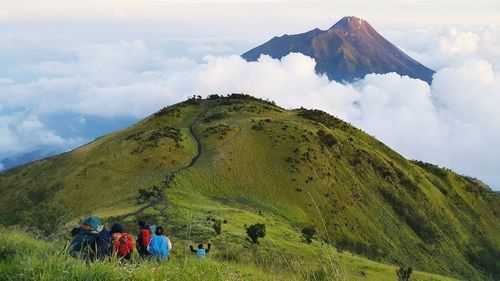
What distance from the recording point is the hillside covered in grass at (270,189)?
51.8 meters

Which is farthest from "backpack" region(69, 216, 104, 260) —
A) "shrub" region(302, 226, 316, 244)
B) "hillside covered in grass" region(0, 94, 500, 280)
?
"hillside covered in grass" region(0, 94, 500, 280)

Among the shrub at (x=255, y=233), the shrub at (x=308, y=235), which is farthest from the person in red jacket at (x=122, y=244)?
the shrub at (x=255, y=233)

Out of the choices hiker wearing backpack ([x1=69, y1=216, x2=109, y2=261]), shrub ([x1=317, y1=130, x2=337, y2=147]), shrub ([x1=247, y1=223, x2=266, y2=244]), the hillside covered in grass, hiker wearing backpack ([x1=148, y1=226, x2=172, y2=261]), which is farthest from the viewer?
shrub ([x1=317, y1=130, x2=337, y2=147])

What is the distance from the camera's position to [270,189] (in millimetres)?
64500

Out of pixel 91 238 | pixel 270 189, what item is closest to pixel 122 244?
pixel 91 238

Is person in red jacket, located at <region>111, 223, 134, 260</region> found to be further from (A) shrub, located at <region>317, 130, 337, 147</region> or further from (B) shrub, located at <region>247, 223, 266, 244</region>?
(A) shrub, located at <region>317, 130, 337, 147</region>

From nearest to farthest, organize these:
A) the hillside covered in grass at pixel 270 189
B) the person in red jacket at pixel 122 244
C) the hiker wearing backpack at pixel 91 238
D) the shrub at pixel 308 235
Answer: the hiker wearing backpack at pixel 91 238, the person in red jacket at pixel 122 244, the shrub at pixel 308 235, the hillside covered in grass at pixel 270 189

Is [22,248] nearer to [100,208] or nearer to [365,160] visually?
[100,208]

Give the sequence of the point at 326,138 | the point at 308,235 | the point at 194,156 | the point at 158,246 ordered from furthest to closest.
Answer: the point at 326,138 → the point at 194,156 → the point at 308,235 → the point at 158,246

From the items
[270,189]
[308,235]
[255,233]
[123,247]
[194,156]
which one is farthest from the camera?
[194,156]

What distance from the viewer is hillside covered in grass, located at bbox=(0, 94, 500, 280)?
51750mm

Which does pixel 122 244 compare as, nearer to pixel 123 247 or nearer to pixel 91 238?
pixel 123 247

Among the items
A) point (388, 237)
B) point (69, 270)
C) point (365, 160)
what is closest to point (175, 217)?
point (69, 270)

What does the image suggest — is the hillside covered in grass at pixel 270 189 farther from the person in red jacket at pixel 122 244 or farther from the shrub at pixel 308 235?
the person in red jacket at pixel 122 244
